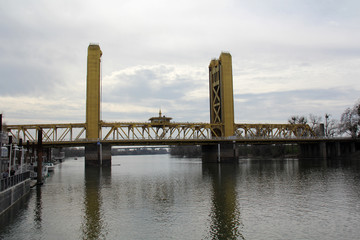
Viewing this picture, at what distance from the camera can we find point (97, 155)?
7875cm

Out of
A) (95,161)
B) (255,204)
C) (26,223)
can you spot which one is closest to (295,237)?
(255,204)

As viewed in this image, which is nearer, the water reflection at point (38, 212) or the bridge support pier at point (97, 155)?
the water reflection at point (38, 212)

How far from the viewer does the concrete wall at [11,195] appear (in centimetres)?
2166

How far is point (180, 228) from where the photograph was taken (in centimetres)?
1759

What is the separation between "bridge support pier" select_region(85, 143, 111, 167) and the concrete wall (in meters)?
47.3

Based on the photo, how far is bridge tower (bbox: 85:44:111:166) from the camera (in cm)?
7988

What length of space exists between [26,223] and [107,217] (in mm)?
4651

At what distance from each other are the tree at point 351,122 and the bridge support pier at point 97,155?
66.8m

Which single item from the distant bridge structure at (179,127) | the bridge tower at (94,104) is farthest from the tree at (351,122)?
the bridge tower at (94,104)

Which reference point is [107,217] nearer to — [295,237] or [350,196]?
[295,237]

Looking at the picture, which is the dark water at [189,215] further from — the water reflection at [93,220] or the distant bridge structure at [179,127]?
the distant bridge structure at [179,127]

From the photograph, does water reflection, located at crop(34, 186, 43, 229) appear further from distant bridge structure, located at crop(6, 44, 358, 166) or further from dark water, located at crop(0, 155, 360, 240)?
distant bridge structure, located at crop(6, 44, 358, 166)

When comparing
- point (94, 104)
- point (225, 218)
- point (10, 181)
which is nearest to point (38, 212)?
point (10, 181)

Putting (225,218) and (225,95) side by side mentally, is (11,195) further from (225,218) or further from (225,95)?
(225,95)
